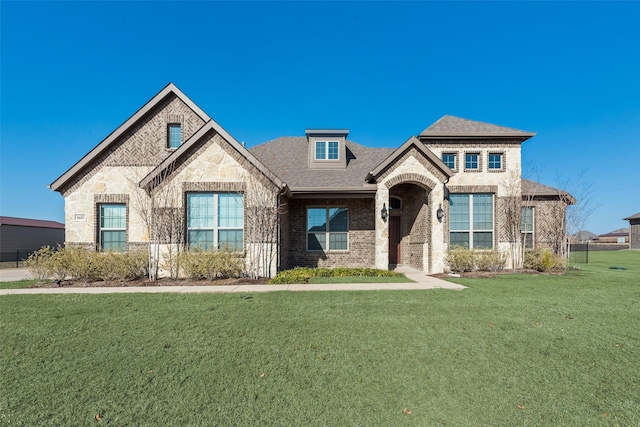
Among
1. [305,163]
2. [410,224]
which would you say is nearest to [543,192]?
[410,224]

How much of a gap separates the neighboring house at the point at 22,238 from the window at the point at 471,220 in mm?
A: 24022

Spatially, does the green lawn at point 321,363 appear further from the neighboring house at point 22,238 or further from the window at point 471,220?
the neighboring house at point 22,238

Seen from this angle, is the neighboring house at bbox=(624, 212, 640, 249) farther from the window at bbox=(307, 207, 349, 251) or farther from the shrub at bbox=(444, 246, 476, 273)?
the window at bbox=(307, 207, 349, 251)

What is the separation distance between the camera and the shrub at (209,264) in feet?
34.9

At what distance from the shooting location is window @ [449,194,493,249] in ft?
46.1

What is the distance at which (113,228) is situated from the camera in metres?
13.0

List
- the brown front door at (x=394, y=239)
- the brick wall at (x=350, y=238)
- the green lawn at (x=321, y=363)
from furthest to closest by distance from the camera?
the brown front door at (x=394, y=239)
the brick wall at (x=350, y=238)
the green lawn at (x=321, y=363)

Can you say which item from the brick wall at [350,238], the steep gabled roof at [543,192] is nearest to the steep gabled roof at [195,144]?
the brick wall at [350,238]

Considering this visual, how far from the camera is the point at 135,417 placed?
2.96 m

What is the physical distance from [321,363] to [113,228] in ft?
40.5

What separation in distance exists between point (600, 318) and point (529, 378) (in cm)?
360

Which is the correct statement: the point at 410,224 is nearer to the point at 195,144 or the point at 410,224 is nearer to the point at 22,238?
the point at 195,144

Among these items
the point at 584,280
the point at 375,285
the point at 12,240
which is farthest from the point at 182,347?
the point at 12,240

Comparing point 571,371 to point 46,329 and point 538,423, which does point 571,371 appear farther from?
point 46,329
